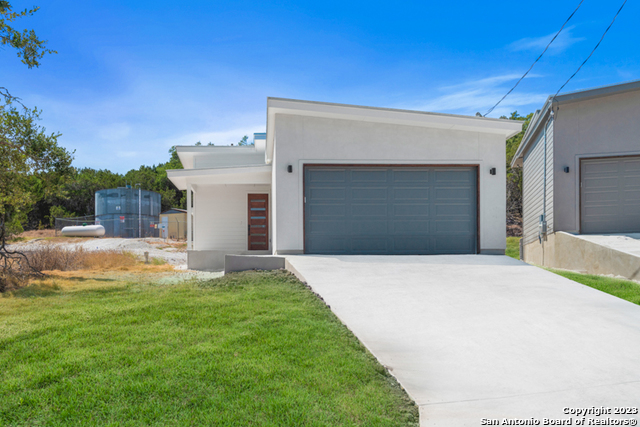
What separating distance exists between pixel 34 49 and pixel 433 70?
1371 centimetres

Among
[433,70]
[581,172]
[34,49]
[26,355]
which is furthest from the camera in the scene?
[433,70]

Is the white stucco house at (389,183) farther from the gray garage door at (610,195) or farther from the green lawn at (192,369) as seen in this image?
the green lawn at (192,369)

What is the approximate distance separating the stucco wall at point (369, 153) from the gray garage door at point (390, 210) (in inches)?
9.2

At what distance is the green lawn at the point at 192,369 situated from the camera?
2453mm

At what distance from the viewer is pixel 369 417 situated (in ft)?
7.98

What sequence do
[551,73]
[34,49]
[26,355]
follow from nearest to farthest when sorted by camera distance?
1. [26,355]
2. [34,49]
3. [551,73]

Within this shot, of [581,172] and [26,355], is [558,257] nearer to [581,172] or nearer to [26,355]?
[581,172]

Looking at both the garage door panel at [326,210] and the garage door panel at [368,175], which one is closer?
the garage door panel at [326,210]

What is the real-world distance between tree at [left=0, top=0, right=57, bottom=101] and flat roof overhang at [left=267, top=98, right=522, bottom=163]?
471 cm

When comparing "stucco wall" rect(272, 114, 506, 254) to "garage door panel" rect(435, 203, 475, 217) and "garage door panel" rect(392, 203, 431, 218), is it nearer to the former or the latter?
"garage door panel" rect(435, 203, 475, 217)

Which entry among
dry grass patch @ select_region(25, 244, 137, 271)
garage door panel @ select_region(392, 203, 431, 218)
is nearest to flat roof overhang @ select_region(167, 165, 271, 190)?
dry grass patch @ select_region(25, 244, 137, 271)

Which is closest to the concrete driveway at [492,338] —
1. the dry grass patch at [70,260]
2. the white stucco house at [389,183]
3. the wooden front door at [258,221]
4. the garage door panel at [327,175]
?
the white stucco house at [389,183]

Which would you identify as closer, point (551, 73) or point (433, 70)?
point (551, 73)

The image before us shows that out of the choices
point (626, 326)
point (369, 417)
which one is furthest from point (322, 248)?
point (369, 417)
